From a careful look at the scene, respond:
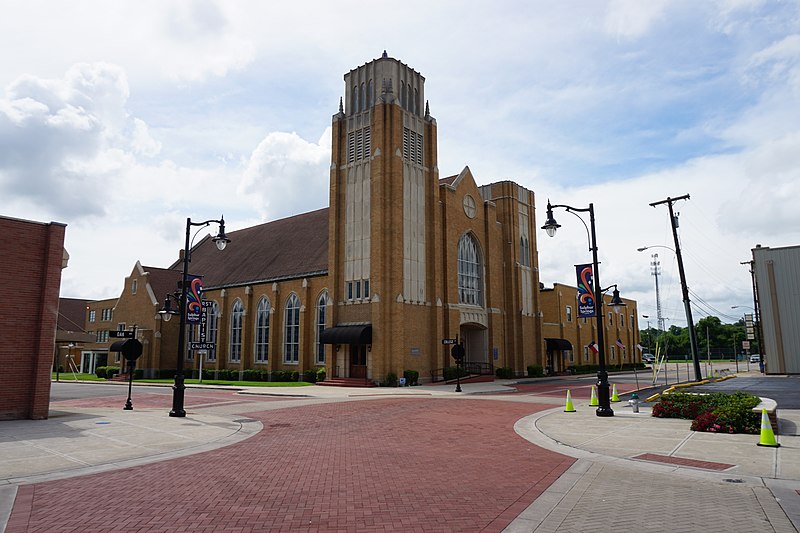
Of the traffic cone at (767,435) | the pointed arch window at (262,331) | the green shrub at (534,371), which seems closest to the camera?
the traffic cone at (767,435)

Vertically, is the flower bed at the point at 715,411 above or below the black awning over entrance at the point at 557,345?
below

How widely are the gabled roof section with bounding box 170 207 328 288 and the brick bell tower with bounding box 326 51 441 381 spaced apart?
538cm

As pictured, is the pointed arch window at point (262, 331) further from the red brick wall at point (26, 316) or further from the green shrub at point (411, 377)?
the red brick wall at point (26, 316)

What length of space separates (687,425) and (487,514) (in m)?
10.4

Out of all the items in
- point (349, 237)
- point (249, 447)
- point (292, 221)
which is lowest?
point (249, 447)

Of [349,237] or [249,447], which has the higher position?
[349,237]

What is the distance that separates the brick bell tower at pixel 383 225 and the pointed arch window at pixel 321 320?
3.31 meters

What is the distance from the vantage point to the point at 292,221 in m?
56.7

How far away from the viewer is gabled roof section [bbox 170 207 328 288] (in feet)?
155

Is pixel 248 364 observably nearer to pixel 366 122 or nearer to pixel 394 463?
pixel 366 122

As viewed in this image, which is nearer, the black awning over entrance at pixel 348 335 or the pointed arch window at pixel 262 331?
the black awning over entrance at pixel 348 335

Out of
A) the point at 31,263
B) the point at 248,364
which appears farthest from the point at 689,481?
the point at 248,364

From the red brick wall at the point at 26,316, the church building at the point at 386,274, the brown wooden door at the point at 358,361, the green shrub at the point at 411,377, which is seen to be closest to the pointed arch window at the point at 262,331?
the church building at the point at 386,274

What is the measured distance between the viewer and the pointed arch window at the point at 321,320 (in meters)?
42.6
